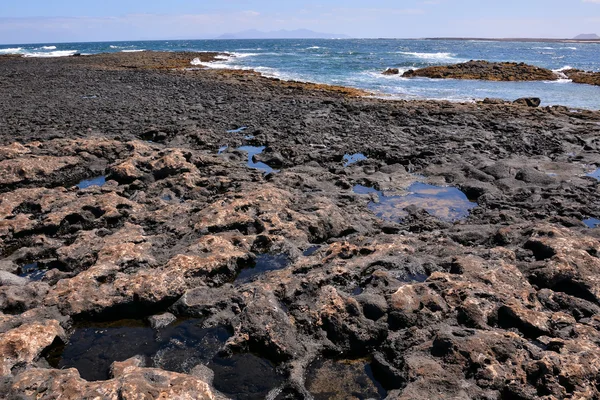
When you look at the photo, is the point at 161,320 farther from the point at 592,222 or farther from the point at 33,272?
the point at 592,222

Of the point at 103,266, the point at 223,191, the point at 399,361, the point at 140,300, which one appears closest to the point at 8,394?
the point at 140,300

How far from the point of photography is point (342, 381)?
5.76 metres

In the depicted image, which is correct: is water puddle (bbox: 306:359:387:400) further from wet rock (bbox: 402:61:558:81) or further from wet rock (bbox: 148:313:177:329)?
wet rock (bbox: 402:61:558:81)

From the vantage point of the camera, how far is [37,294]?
7062 millimetres

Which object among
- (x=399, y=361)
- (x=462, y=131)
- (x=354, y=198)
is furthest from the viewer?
(x=462, y=131)

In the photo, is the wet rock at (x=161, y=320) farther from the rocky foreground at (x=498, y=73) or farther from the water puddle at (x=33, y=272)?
the rocky foreground at (x=498, y=73)

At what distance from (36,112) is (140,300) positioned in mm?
17929

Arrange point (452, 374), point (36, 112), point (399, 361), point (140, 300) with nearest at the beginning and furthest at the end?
point (452, 374)
point (399, 361)
point (140, 300)
point (36, 112)

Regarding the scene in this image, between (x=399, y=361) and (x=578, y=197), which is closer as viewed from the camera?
(x=399, y=361)

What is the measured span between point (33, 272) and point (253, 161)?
859cm

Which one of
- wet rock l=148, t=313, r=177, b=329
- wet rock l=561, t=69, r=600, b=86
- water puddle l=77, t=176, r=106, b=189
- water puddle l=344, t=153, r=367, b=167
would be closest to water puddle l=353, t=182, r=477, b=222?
water puddle l=344, t=153, r=367, b=167

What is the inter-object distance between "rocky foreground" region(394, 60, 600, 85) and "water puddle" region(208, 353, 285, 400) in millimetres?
46932

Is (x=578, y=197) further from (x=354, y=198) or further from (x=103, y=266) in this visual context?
(x=103, y=266)

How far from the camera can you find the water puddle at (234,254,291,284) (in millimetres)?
8096
